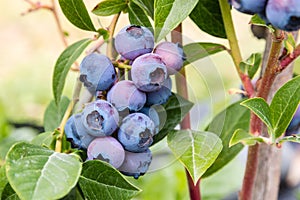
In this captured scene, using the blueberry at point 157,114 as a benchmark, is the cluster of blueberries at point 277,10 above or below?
above

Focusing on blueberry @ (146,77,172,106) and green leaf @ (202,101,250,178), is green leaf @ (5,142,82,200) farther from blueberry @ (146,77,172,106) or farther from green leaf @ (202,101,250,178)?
green leaf @ (202,101,250,178)

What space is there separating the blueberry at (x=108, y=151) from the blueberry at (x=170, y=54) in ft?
0.34

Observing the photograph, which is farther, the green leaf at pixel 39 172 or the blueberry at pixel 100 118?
the blueberry at pixel 100 118

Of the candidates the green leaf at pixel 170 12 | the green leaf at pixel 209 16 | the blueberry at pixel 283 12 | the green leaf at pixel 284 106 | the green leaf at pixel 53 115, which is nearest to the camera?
the blueberry at pixel 283 12

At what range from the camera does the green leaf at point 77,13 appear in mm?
734

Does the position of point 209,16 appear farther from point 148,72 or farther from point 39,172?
point 39,172

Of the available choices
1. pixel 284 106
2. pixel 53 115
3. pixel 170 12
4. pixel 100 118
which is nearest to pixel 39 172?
pixel 100 118

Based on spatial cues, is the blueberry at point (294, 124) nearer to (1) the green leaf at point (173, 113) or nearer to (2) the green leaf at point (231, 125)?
(2) the green leaf at point (231, 125)

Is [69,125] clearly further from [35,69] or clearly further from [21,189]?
[35,69]

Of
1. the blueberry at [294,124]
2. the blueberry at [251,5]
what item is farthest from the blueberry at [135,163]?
the blueberry at [294,124]

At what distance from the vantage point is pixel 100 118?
61 cm

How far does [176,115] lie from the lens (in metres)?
0.75

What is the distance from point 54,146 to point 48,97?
2.91 m

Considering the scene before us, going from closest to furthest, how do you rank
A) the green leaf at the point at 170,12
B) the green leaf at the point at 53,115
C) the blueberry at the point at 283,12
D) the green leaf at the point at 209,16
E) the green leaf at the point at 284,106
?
the blueberry at the point at 283,12 < the green leaf at the point at 170,12 < the green leaf at the point at 284,106 < the green leaf at the point at 209,16 < the green leaf at the point at 53,115
